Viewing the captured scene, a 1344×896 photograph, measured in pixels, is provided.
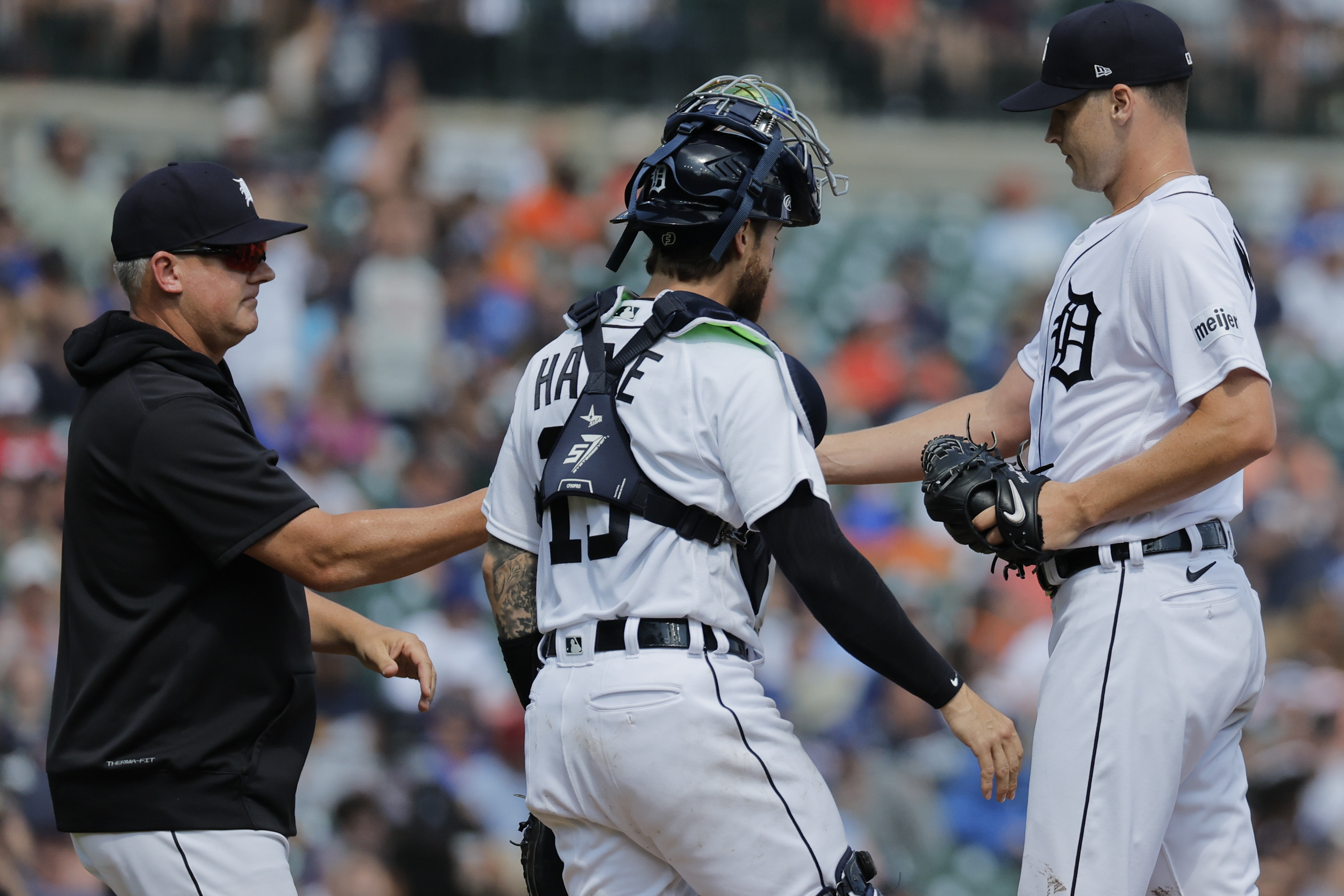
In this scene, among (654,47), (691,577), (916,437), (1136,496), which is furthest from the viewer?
(654,47)

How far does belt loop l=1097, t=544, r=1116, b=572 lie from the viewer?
9.86ft

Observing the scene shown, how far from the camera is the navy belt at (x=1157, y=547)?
299 cm

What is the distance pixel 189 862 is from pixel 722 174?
1793mm

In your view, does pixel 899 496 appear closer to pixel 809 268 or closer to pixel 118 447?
pixel 809 268

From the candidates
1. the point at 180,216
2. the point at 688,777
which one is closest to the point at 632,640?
the point at 688,777

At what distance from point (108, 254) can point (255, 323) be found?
22.1ft

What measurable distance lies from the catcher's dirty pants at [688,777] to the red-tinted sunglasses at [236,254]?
1.21 m

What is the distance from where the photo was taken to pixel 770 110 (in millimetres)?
3141

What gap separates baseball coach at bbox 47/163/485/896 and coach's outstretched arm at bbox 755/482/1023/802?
96cm

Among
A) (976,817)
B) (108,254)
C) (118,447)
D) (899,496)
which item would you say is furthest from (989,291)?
(118,447)

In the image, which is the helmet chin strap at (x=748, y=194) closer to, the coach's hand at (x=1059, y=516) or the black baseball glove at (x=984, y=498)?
the black baseball glove at (x=984, y=498)

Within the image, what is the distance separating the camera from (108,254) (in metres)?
9.45

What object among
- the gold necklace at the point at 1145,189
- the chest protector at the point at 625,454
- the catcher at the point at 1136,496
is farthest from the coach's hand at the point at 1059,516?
the gold necklace at the point at 1145,189

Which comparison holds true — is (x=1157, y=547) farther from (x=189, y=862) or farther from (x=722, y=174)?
(x=189, y=862)
